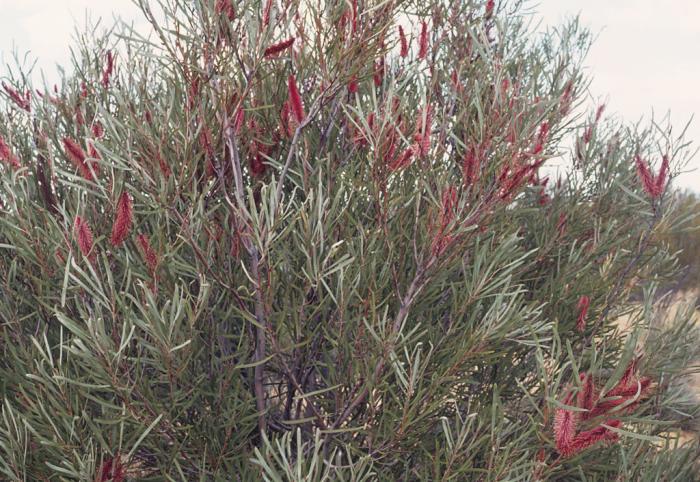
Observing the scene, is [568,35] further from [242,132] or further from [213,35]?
[213,35]

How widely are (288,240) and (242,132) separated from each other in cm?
41

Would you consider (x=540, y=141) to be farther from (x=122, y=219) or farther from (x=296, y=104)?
(x=122, y=219)

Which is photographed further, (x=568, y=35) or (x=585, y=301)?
(x=568, y=35)

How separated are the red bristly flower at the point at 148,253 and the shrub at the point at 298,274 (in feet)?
0.04

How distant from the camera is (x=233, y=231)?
7.00 ft

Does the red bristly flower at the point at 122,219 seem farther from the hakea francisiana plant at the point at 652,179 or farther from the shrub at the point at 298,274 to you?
the hakea francisiana plant at the point at 652,179

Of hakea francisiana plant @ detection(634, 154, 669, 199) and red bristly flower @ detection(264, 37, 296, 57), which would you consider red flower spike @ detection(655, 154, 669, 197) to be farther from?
red bristly flower @ detection(264, 37, 296, 57)

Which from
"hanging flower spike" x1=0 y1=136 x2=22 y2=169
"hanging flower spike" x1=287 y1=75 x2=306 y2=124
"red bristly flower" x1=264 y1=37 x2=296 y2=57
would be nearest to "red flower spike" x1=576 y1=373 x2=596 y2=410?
"hanging flower spike" x1=287 y1=75 x2=306 y2=124

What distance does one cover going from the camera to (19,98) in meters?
3.00

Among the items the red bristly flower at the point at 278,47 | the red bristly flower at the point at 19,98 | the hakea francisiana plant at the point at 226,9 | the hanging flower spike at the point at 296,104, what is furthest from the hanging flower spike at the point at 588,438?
the red bristly flower at the point at 19,98

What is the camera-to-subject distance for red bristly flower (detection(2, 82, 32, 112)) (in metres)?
2.95

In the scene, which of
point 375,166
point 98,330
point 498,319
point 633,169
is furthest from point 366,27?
point 633,169

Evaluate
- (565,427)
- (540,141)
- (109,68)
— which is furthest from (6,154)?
(565,427)

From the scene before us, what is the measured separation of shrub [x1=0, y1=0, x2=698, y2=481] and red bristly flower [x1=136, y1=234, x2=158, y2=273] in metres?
0.01
